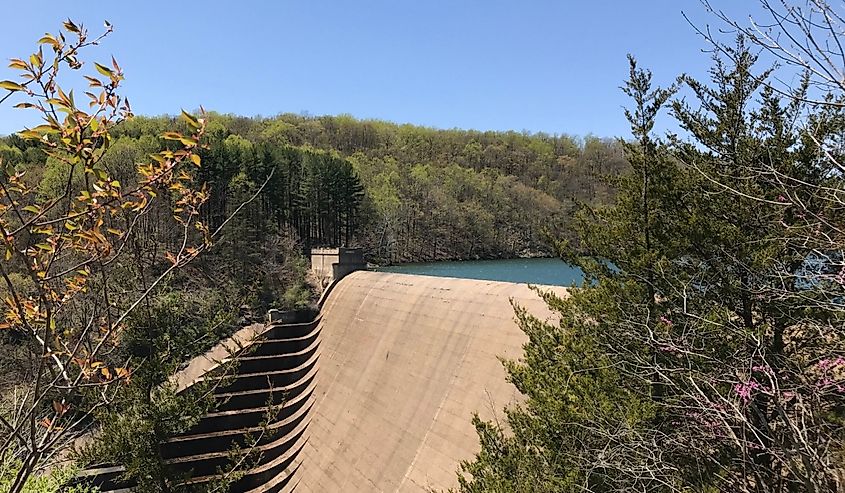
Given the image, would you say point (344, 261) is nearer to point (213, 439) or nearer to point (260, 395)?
point (260, 395)

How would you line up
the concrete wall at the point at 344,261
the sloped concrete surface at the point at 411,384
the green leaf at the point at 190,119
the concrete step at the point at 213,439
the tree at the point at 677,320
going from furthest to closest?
the concrete wall at the point at 344,261 → the concrete step at the point at 213,439 → the sloped concrete surface at the point at 411,384 → the tree at the point at 677,320 → the green leaf at the point at 190,119

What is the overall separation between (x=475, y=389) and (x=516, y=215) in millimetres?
48265

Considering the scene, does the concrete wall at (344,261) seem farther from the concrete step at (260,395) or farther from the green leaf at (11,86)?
the green leaf at (11,86)

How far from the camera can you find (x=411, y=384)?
1062 centimetres

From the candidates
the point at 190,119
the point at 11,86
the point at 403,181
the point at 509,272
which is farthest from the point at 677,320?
the point at 403,181

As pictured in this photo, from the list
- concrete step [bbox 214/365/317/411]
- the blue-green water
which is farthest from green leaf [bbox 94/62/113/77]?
the blue-green water

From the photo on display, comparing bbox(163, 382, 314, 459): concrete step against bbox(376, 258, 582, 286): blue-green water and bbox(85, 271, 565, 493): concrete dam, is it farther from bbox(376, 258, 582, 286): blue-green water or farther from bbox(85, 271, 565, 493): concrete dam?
bbox(376, 258, 582, 286): blue-green water

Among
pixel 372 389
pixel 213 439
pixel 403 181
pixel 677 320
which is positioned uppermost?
pixel 403 181

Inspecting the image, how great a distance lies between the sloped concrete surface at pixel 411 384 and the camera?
8.84m

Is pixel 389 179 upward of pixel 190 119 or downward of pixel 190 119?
upward

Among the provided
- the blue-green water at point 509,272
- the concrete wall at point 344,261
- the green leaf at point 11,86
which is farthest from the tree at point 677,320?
the blue-green water at point 509,272

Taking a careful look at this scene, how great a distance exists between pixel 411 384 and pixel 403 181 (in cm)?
4721

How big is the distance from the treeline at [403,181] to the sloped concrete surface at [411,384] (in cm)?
329

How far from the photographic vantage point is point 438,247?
52.5 m
